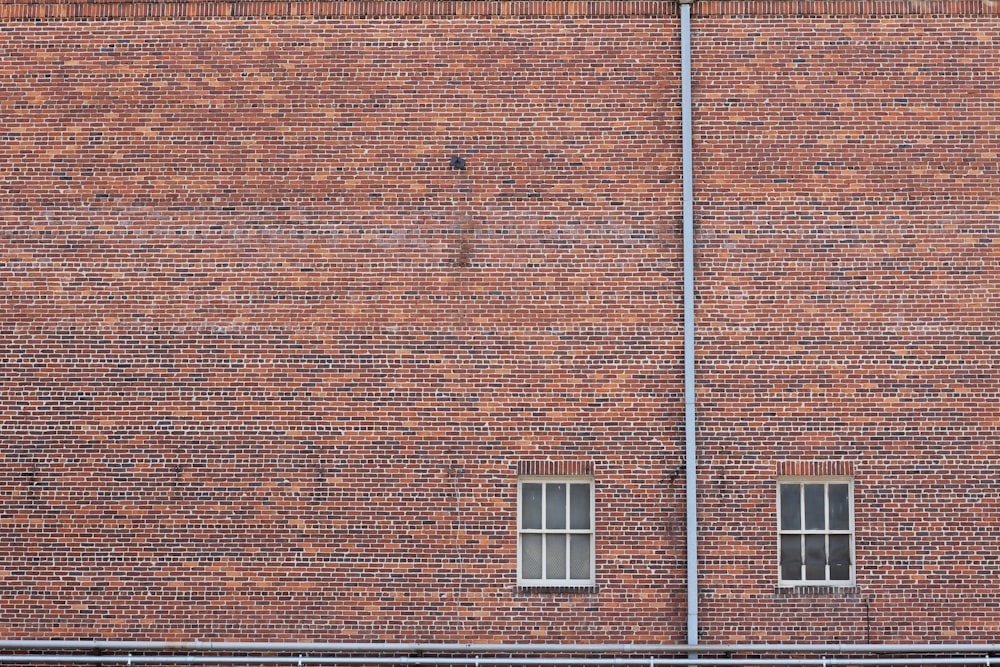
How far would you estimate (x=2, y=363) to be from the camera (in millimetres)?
14062

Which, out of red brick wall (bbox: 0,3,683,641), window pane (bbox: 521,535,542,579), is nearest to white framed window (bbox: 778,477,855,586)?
red brick wall (bbox: 0,3,683,641)

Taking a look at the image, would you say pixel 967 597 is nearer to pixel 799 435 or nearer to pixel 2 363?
pixel 799 435

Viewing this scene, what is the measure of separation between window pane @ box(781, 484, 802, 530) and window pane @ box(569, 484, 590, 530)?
2296 millimetres

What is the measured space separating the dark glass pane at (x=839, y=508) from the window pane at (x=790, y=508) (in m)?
0.39

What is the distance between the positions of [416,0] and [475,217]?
286cm

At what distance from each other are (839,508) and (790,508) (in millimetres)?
574

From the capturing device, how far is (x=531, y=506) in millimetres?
13891

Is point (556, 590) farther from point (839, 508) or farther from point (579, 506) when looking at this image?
point (839, 508)

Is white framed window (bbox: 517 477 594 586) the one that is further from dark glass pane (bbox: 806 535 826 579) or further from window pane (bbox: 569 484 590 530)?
dark glass pane (bbox: 806 535 826 579)

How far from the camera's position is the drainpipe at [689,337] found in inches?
524

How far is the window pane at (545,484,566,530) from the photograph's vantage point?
13.9 meters

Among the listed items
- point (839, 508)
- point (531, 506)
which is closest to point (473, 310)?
point (531, 506)

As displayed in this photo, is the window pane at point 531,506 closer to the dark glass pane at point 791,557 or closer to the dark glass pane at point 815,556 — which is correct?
the dark glass pane at point 791,557

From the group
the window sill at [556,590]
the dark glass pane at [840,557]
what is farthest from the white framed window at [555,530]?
the dark glass pane at [840,557]
